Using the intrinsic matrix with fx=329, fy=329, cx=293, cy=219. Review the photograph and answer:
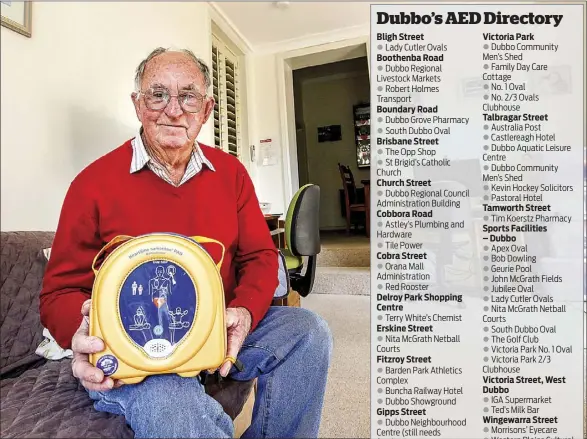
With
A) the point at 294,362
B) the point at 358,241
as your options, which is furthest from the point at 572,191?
the point at 294,362

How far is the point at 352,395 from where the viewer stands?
67 cm

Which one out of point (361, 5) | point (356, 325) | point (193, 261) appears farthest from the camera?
point (361, 5)

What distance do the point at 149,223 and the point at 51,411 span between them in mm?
252

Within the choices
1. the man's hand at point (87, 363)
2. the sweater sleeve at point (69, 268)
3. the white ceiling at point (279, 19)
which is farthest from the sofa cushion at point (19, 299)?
the white ceiling at point (279, 19)

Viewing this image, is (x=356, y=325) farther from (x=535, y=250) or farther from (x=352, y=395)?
(x=535, y=250)

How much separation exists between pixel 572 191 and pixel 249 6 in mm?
966

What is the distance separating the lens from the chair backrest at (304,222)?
840 mm

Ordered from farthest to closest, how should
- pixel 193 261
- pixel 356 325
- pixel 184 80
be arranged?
pixel 356 325 < pixel 184 80 < pixel 193 261

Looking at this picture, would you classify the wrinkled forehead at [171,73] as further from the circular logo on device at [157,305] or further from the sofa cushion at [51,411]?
the sofa cushion at [51,411]

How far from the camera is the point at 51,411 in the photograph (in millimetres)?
398

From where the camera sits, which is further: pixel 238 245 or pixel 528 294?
pixel 238 245

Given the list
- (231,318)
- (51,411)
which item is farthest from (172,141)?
(51,411)

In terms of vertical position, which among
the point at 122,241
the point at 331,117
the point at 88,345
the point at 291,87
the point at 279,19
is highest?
the point at 279,19

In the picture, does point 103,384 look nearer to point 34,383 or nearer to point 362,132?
point 34,383
